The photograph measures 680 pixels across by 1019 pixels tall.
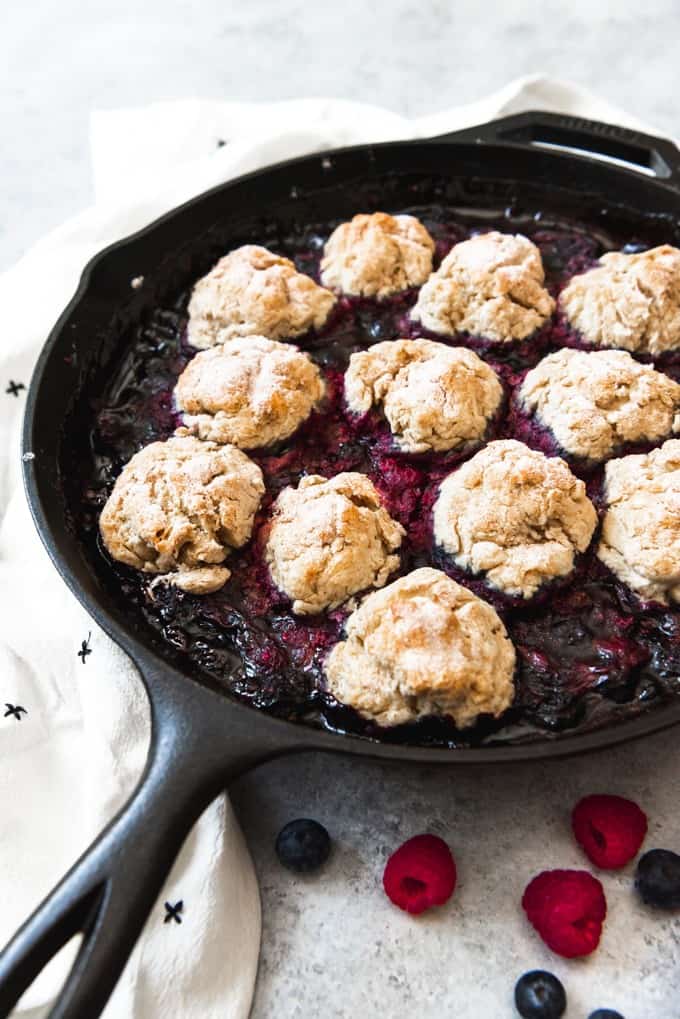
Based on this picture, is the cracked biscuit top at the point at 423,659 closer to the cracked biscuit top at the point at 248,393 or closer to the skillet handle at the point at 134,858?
the skillet handle at the point at 134,858

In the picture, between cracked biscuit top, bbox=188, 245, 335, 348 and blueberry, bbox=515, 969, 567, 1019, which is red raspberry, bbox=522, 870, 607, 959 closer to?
blueberry, bbox=515, 969, 567, 1019

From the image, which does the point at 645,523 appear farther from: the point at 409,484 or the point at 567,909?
the point at 567,909

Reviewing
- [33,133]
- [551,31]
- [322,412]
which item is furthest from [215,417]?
→ [551,31]

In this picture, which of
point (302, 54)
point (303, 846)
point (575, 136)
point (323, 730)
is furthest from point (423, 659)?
point (302, 54)

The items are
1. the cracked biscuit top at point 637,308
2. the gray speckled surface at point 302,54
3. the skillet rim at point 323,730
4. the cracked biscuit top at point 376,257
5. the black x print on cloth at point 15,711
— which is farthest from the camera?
the gray speckled surface at point 302,54

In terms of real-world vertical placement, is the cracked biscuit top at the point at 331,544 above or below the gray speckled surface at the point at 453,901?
above

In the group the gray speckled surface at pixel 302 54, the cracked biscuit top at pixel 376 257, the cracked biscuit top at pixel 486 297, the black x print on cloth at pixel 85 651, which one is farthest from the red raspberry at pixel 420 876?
the gray speckled surface at pixel 302 54

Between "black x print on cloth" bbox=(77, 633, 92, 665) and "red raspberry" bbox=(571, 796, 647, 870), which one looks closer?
"red raspberry" bbox=(571, 796, 647, 870)

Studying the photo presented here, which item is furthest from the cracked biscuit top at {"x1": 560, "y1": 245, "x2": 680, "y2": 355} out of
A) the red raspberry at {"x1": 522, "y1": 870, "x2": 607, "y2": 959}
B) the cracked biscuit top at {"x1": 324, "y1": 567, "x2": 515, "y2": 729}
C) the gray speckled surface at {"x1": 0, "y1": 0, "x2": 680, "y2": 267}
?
the gray speckled surface at {"x1": 0, "y1": 0, "x2": 680, "y2": 267}
